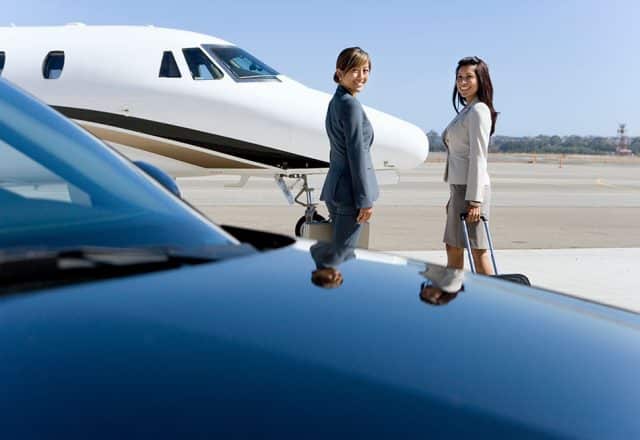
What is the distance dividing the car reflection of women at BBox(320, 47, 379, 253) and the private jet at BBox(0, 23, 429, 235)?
401 centimetres

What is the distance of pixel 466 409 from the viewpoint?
1215 mm

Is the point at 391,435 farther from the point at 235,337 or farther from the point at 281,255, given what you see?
the point at 281,255

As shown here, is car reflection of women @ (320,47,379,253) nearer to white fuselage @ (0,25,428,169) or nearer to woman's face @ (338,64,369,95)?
woman's face @ (338,64,369,95)

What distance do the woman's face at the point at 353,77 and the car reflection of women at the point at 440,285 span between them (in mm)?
3169

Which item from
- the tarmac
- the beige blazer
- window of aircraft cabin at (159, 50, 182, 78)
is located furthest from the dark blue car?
window of aircraft cabin at (159, 50, 182, 78)

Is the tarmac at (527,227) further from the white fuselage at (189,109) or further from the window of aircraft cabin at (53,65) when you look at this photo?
the window of aircraft cabin at (53,65)

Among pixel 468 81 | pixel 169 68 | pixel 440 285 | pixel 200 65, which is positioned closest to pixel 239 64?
pixel 200 65

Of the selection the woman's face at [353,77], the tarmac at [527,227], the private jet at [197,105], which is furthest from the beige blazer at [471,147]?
the private jet at [197,105]

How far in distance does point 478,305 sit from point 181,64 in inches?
350

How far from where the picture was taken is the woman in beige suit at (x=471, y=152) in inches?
217

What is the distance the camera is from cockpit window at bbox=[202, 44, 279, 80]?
1037 centimetres

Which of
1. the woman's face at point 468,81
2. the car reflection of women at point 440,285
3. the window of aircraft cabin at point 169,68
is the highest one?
the window of aircraft cabin at point 169,68

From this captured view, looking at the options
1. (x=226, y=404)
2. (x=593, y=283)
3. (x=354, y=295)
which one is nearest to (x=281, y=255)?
(x=354, y=295)

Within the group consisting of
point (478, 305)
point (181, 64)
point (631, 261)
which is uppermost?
point (181, 64)
